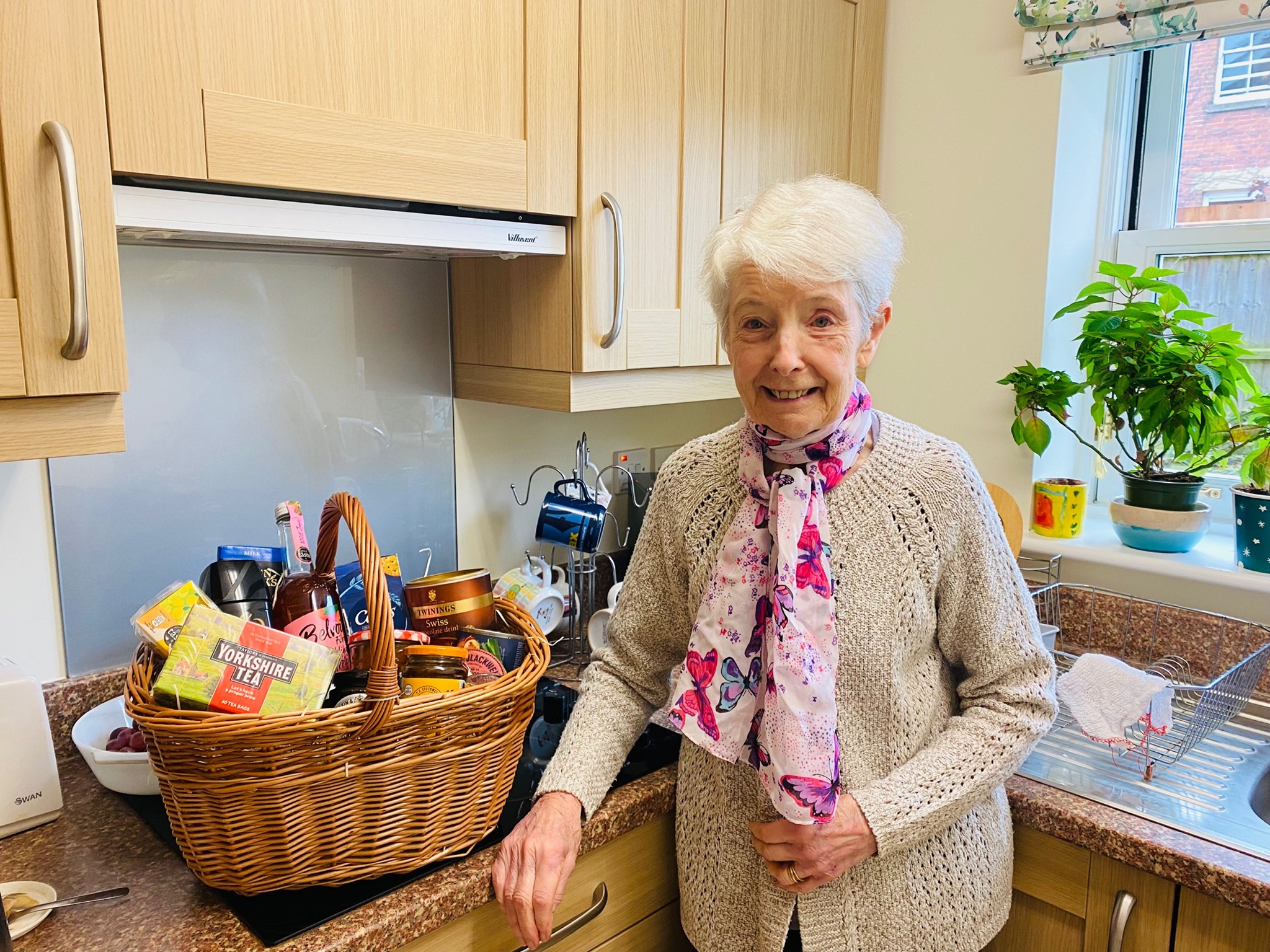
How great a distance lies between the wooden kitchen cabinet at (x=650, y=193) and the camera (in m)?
1.40

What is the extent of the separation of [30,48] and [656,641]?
929 millimetres

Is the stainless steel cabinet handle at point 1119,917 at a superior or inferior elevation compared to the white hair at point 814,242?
inferior

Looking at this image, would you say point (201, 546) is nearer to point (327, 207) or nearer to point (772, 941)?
point (327, 207)

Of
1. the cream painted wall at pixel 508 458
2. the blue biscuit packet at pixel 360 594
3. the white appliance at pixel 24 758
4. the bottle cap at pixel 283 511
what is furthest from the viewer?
the cream painted wall at pixel 508 458

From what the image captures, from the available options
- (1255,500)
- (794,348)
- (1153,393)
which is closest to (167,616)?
(794,348)

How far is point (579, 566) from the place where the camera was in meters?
1.76

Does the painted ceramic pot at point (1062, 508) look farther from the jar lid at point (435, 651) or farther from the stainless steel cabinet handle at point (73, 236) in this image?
the stainless steel cabinet handle at point (73, 236)

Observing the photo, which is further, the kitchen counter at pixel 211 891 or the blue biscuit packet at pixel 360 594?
the blue biscuit packet at pixel 360 594

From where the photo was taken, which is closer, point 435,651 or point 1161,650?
point 435,651

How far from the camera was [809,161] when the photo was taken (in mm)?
1771

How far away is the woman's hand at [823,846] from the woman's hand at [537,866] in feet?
0.77

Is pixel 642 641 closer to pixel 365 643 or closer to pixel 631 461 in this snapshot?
pixel 365 643

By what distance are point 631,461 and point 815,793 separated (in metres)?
1.09

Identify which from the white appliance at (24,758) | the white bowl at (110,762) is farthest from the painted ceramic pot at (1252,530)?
the white appliance at (24,758)
